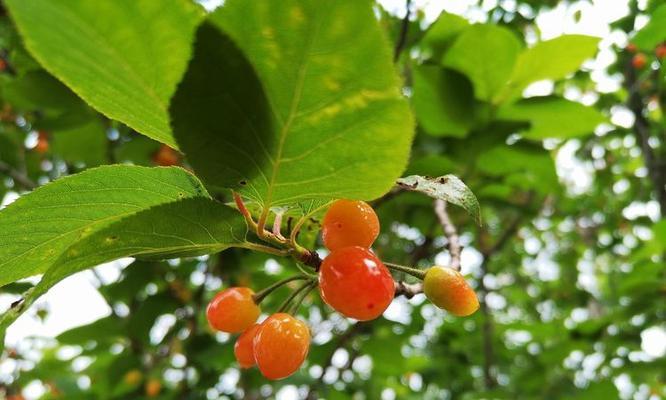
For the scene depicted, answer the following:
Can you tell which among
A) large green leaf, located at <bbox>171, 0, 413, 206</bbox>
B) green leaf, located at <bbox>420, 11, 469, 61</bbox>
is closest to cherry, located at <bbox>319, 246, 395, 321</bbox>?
large green leaf, located at <bbox>171, 0, 413, 206</bbox>

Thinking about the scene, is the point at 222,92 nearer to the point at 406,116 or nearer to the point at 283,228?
the point at 406,116

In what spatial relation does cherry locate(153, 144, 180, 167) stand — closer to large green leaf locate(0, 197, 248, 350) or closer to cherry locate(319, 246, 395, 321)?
large green leaf locate(0, 197, 248, 350)

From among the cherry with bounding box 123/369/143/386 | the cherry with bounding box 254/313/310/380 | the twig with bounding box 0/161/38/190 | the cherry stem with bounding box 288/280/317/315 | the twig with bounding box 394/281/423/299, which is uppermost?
the cherry with bounding box 254/313/310/380

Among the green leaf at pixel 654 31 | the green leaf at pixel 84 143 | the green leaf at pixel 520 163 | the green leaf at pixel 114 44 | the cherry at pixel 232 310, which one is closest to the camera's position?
the green leaf at pixel 114 44

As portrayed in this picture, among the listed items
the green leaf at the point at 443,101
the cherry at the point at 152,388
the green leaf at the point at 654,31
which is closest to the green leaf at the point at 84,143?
the cherry at the point at 152,388

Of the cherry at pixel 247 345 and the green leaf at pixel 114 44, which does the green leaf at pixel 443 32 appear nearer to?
the cherry at pixel 247 345

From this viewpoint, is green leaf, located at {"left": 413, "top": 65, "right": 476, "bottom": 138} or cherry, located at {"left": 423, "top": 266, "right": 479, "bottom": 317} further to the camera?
green leaf, located at {"left": 413, "top": 65, "right": 476, "bottom": 138}

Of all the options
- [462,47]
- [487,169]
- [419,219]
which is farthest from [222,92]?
[419,219]

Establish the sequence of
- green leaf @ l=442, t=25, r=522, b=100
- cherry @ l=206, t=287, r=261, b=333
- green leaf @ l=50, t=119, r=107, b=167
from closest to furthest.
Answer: cherry @ l=206, t=287, r=261, b=333 → green leaf @ l=442, t=25, r=522, b=100 → green leaf @ l=50, t=119, r=107, b=167
